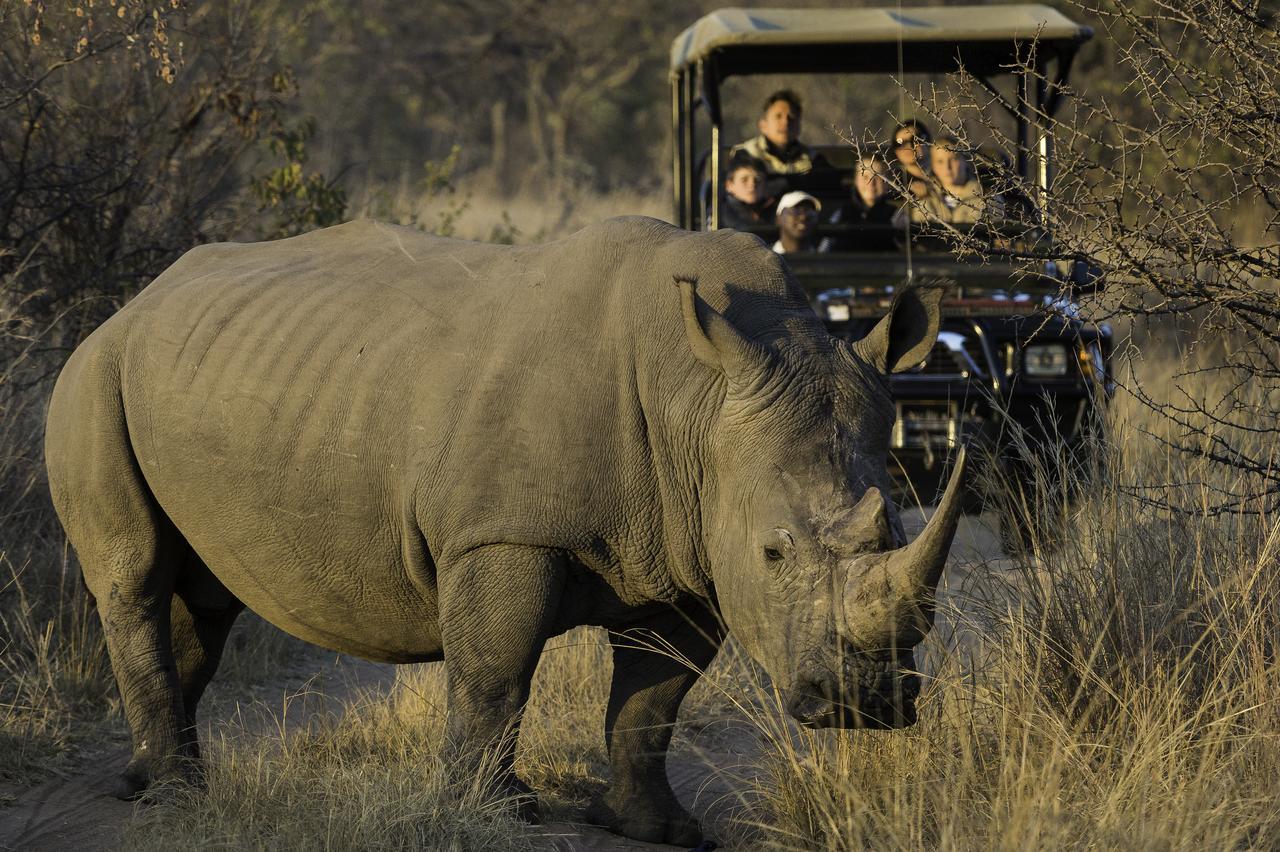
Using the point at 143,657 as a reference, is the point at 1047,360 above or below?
above

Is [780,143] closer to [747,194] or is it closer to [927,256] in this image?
[747,194]

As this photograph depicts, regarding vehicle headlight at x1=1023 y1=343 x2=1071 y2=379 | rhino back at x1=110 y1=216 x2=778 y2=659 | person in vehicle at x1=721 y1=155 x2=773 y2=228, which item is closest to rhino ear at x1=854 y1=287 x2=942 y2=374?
rhino back at x1=110 y1=216 x2=778 y2=659

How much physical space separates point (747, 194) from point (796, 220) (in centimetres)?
60

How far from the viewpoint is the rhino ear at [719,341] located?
4.12 metres

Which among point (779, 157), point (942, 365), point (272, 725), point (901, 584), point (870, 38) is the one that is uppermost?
point (870, 38)

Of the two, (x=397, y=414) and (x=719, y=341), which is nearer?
(x=719, y=341)

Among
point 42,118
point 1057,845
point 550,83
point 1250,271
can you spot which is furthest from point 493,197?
point 1057,845

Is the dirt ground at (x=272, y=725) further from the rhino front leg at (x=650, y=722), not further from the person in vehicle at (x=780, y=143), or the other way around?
the person in vehicle at (x=780, y=143)

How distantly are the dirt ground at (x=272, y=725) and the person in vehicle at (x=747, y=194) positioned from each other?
3.11 meters

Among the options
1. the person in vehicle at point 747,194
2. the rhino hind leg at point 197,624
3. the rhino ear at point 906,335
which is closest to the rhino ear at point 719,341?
the rhino ear at point 906,335

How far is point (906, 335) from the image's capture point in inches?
170

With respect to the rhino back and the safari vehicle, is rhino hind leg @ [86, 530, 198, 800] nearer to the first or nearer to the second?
the rhino back

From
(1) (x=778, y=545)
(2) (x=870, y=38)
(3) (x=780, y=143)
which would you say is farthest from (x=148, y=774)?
(3) (x=780, y=143)

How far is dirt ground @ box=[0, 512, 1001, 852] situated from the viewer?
15.4 ft
